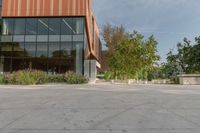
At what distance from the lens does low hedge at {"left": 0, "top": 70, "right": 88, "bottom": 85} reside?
73.6 ft

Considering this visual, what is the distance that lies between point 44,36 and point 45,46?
114 cm

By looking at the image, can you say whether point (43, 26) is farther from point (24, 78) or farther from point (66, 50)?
point (24, 78)

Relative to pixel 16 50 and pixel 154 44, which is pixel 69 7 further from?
pixel 154 44

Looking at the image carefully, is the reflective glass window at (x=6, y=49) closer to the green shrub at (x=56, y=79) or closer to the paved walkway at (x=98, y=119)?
the green shrub at (x=56, y=79)

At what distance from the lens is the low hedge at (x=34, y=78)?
22.4 metres

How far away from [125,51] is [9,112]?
76.4 ft

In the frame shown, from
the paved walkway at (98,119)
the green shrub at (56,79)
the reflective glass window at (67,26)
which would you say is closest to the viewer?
the paved walkway at (98,119)

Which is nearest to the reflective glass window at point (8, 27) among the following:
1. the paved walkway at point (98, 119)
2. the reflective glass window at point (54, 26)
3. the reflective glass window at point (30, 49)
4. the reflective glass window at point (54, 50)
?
the reflective glass window at point (30, 49)

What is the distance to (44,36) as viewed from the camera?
2908 centimetres


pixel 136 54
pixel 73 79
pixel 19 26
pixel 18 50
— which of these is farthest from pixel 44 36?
pixel 136 54

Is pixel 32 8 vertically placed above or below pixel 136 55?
above

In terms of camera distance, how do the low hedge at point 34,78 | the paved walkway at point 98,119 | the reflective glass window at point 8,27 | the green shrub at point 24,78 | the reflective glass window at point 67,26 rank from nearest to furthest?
the paved walkway at point 98,119, the green shrub at point 24,78, the low hedge at point 34,78, the reflective glass window at point 67,26, the reflective glass window at point 8,27

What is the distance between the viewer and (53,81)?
82.6 feet

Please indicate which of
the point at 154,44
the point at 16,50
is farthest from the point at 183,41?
the point at 16,50
